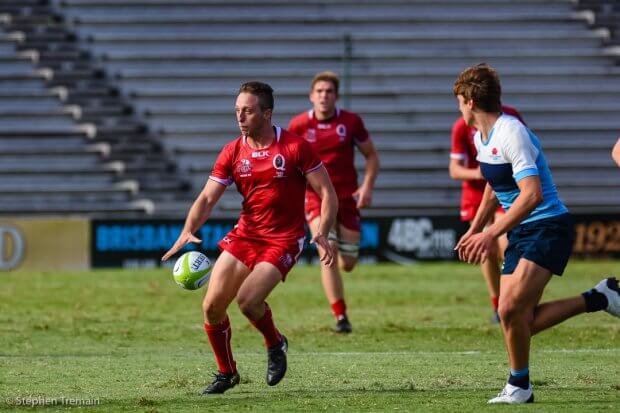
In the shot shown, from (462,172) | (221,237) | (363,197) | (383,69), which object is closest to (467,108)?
(462,172)

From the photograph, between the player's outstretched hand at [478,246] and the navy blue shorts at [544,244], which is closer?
the player's outstretched hand at [478,246]

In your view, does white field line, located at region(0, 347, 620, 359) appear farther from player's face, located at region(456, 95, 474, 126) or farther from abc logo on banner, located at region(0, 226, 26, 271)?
abc logo on banner, located at region(0, 226, 26, 271)

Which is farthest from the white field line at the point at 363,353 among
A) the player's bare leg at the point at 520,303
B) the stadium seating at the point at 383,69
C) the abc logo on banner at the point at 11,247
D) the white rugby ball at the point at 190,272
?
the stadium seating at the point at 383,69

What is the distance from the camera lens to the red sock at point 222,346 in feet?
26.9

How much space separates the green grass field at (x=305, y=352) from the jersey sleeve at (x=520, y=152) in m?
1.37

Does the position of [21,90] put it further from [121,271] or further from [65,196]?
[121,271]

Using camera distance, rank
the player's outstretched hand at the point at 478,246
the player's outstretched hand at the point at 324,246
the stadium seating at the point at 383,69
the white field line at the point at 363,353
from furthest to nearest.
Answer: the stadium seating at the point at 383,69, the white field line at the point at 363,353, the player's outstretched hand at the point at 324,246, the player's outstretched hand at the point at 478,246

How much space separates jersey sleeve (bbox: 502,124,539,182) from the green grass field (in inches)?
53.9

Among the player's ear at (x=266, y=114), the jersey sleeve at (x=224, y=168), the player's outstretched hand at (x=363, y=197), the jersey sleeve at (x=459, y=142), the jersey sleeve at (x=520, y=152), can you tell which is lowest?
the player's outstretched hand at (x=363, y=197)

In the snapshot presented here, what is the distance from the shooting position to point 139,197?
24.0 meters

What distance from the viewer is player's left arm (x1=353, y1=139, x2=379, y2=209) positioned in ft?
41.0

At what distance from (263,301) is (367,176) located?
4.65 m

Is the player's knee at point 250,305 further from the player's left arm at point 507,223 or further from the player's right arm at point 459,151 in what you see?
the player's right arm at point 459,151

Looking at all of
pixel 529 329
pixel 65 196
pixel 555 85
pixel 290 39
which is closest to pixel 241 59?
pixel 290 39
